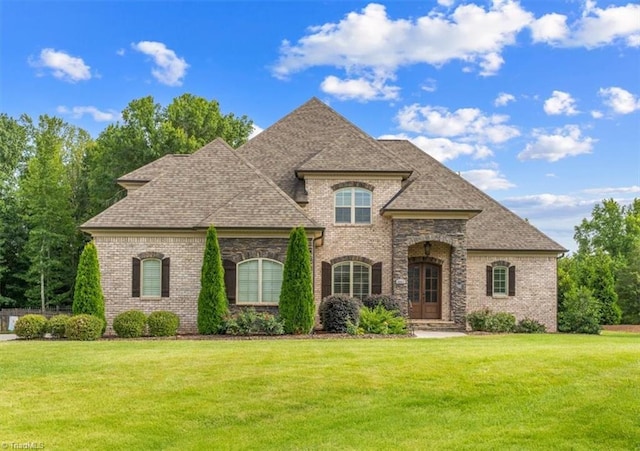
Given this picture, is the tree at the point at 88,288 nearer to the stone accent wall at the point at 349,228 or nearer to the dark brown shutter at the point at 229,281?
the dark brown shutter at the point at 229,281

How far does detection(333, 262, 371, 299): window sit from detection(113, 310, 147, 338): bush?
711 centimetres

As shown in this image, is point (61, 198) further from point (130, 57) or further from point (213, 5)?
point (213, 5)

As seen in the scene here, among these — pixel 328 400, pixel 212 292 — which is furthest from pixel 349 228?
pixel 328 400

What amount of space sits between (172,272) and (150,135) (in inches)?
820

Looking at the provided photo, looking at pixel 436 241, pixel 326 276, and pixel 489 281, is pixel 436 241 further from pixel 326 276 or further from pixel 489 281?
pixel 326 276

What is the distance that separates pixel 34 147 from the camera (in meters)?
46.5

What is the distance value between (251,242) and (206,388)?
31.3 ft

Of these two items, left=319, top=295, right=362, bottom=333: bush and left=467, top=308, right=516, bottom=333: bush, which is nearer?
left=319, top=295, right=362, bottom=333: bush

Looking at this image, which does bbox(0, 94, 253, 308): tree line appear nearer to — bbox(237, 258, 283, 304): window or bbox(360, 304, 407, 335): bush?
bbox(237, 258, 283, 304): window

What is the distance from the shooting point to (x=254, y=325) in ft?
56.7

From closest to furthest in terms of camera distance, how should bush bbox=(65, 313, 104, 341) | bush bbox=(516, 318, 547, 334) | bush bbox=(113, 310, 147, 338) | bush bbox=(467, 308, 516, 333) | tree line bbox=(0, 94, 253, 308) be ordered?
bush bbox=(65, 313, 104, 341) < bush bbox=(113, 310, 147, 338) < bush bbox=(467, 308, 516, 333) < bush bbox=(516, 318, 547, 334) < tree line bbox=(0, 94, 253, 308)

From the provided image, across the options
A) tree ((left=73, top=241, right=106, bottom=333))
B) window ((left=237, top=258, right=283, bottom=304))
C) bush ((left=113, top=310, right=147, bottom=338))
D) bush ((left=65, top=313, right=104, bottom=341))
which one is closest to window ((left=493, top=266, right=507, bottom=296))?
window ((left=237, top=258, right=283, bottom=304))

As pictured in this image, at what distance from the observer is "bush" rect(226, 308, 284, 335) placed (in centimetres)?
1727

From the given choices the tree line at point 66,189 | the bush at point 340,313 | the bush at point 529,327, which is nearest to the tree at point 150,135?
the tree line at point 66,189
